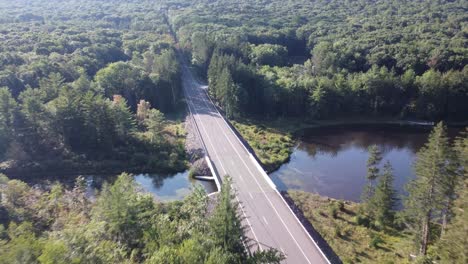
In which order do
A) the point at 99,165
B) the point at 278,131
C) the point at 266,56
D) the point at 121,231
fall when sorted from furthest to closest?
the point at 266,56 → the point at 278,131 → the point at 99,165 → the point at 121,231

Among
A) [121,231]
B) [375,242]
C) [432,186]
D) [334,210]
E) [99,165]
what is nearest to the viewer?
[121,231]

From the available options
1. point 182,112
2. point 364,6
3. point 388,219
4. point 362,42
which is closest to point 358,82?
point 362,42

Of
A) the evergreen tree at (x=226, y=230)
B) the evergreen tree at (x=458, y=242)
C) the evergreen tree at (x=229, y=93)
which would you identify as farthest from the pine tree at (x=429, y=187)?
the evergreen tree at (x=229, y=93)

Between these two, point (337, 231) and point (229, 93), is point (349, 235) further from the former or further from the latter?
point (229, 93)

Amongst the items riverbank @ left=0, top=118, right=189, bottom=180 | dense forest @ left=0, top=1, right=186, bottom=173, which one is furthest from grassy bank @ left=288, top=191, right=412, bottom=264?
dense forest @ left=0, top=1, right=186, bottom=173

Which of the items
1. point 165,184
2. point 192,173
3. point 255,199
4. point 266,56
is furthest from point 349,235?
point 266,56

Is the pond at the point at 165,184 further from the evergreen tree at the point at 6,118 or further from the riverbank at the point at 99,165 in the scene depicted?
the evergreen tree at the point at 6,118
